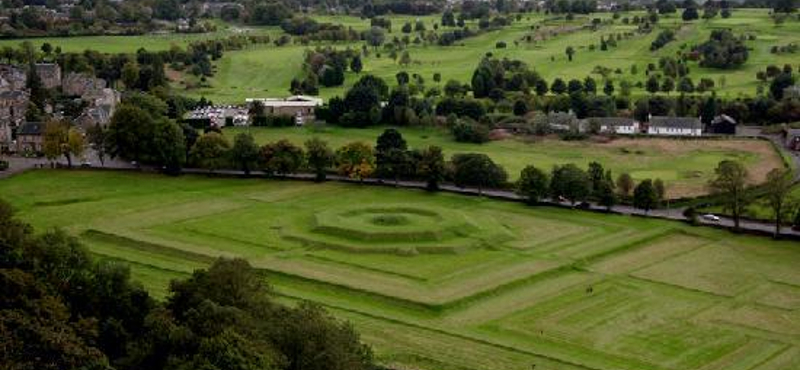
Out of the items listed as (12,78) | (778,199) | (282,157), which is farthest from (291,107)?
(778,199)

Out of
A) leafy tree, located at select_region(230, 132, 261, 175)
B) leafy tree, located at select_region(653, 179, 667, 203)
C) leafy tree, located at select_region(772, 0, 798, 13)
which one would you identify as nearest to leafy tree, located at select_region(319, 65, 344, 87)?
leafy tree, located at select_region(230, 132, 261, 175)

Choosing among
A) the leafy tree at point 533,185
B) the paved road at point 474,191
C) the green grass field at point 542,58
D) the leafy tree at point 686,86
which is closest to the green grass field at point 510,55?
the green grass field at point 542,58

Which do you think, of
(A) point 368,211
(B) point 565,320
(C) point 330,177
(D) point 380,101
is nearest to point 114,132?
(C) point 330,177

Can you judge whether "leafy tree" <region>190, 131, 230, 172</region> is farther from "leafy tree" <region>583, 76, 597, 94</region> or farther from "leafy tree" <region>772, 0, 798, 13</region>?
"leafy tree" <region>772, 0, 798, 13</region>

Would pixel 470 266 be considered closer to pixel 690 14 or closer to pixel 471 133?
pixel 471 133

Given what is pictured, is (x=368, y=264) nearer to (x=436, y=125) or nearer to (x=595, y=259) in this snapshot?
(x=595, y=259)

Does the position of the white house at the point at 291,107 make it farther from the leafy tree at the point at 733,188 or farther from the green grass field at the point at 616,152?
the leafy tree at the point at 733,188
